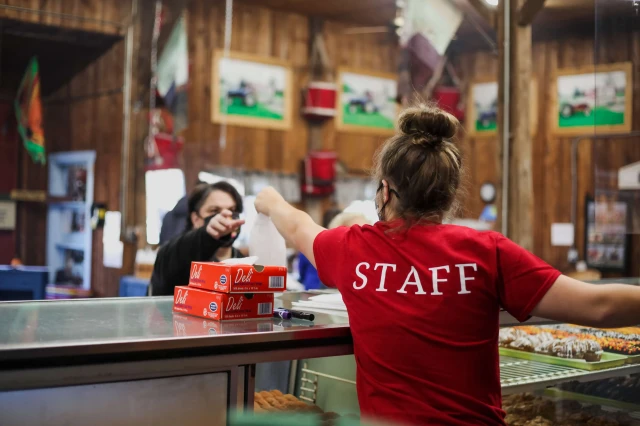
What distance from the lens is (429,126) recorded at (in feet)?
5.10

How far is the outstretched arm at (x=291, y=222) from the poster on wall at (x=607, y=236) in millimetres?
1685

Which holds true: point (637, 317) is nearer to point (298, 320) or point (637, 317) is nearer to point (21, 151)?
point (298, 320)

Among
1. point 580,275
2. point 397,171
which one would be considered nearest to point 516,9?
point 397,171

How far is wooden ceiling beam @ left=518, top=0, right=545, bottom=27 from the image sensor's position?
12.7 feet

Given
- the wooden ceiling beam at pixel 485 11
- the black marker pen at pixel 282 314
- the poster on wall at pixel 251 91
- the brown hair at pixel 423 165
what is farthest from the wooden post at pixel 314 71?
the brown hair at pixel 423 165

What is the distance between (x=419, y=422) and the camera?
4.67 ft

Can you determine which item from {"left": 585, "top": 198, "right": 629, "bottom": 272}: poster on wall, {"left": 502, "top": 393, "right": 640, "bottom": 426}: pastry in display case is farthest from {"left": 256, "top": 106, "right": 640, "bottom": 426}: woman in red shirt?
{"left": 585, "top": 198, "right": 629, "bottom": 272}: poster on wall

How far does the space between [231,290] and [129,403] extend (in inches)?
14.3

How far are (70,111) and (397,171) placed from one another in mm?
6202

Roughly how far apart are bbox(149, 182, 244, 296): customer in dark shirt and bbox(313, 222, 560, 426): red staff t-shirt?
70 centimetres

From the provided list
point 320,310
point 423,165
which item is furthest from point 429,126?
point 320,310

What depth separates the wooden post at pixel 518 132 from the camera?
3.95 metres

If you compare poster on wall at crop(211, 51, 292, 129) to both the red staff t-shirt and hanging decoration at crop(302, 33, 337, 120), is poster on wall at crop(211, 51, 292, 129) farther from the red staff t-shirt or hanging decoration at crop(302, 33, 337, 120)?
the red staff t-shirt

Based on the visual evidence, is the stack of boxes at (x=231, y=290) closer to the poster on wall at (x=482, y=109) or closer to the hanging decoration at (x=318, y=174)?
the hanging decoration at (x=318, y=174)
